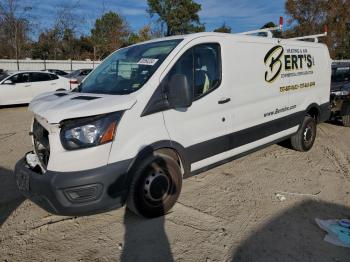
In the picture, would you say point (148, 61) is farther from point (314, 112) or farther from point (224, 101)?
point (314, 112)

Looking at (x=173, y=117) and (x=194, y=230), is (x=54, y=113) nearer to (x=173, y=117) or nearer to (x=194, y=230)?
(x=173, y=117)

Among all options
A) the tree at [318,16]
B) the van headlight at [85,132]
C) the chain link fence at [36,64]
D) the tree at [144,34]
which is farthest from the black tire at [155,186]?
the tree at [144,34]

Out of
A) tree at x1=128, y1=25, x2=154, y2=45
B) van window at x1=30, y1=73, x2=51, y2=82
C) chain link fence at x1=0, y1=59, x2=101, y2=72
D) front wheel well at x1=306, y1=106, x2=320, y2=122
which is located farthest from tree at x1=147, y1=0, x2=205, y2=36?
front wheel well at x1=306, y1=106, x2=320, y2=122

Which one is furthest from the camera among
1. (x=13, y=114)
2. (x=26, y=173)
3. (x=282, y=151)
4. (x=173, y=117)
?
(x=13, y=114)

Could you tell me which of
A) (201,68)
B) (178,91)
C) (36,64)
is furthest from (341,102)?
(36,64)

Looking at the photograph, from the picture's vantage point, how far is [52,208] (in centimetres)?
323

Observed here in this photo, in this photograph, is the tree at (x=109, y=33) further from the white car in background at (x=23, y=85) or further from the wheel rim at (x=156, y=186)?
the wheel rim at (x=156, y=186)

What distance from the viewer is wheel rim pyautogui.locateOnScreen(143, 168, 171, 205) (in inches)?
144

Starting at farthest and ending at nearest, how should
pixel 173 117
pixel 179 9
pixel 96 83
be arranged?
1. pixel 179 9
2. pixel 96 83
3. pixel 173 117

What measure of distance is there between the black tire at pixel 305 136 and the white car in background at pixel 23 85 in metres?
10.6

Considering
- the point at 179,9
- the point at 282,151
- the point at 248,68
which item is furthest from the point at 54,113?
the point at 179,9

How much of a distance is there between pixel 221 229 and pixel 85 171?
159 centimetres

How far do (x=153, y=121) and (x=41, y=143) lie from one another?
1.24 metres

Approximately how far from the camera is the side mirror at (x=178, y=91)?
3492 millimetres
